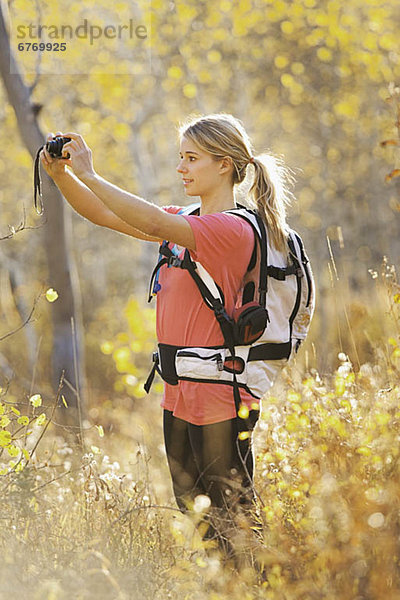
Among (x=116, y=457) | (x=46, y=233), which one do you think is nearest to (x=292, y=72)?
(x=46, y=233)

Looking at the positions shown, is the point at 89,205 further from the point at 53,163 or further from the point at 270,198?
the point at 270,198

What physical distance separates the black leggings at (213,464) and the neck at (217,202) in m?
0.80

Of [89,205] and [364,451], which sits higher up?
[89,205]

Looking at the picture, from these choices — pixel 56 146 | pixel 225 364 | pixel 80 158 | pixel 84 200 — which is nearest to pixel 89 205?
pixel 84 200

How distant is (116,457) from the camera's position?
594 centimetres

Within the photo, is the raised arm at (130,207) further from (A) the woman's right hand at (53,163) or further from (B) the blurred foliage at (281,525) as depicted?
(B) the blurred foliage at (281,525)

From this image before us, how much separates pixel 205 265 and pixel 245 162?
1.82 ft

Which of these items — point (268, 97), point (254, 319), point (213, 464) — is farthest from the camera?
point (268, 97)

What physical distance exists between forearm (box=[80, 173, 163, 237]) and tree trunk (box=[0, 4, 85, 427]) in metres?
3.76

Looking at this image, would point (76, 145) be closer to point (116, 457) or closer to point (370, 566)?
point (370, 566)

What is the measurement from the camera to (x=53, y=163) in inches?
118

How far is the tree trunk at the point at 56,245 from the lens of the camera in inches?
256

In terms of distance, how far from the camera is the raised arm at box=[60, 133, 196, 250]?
8.59 ft

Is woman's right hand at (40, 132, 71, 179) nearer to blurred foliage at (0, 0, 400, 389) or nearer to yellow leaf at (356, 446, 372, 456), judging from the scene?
yellow leaf at (356, 446, 372, 456)
